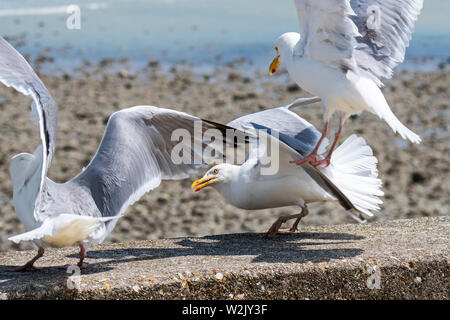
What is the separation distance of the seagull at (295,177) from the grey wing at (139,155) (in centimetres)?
30

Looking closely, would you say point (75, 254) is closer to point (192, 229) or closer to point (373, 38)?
point (373, 38)

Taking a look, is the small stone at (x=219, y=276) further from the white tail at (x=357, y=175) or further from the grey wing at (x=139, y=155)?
the white tail at (x=357, y=175)

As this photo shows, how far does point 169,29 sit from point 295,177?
16.6 meters

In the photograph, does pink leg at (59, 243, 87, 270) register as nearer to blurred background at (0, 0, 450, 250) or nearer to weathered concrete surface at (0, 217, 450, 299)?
weathered concrete surface at (0, 217, 450, 299)

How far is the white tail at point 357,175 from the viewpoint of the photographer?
432 centimetres

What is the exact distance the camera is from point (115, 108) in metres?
10.4

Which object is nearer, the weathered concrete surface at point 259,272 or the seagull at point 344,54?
the weathered concrete surface at point 259,272

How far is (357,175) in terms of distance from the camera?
455 centimetres

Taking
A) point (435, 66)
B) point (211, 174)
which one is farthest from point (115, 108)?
point (435, 66)

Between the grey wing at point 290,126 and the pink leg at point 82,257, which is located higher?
the grey wing at point 290,126

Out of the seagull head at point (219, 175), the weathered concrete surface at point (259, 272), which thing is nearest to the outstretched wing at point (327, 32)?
the seagull head at point (219, 175)

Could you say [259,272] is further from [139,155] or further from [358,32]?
[358,32]

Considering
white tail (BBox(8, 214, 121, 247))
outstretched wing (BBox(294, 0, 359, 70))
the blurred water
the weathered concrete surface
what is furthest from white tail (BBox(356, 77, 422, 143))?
the blurred water

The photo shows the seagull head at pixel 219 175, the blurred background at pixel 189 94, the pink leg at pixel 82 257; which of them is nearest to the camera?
the pink leg at pixel 82 257
